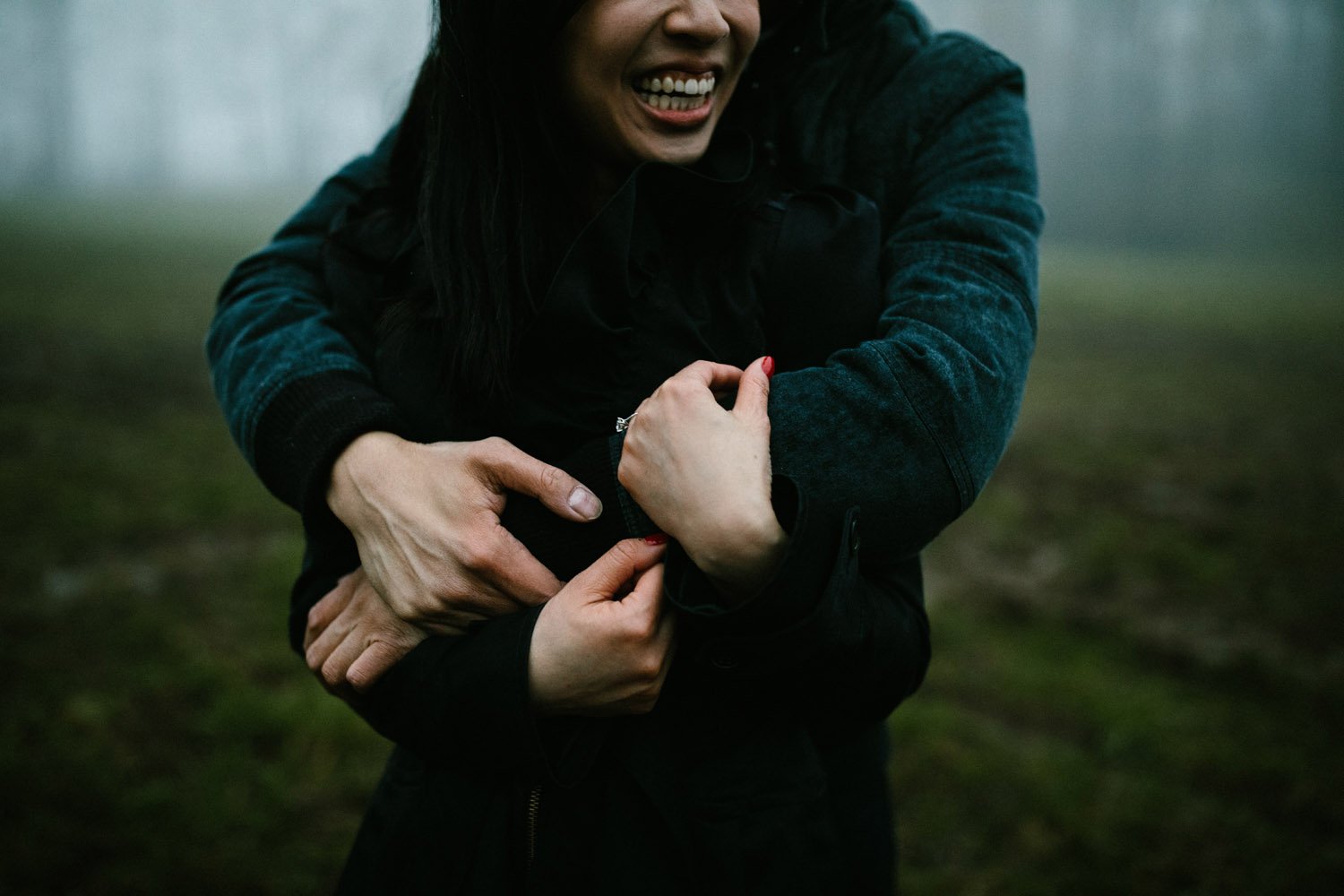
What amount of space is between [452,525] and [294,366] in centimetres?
40

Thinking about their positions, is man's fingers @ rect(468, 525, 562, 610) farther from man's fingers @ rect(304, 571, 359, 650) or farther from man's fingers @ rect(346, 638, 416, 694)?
man's fingers @ rect(304, 571, 359, 650)

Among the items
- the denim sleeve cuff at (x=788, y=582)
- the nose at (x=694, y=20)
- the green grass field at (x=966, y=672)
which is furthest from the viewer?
the green grass field at (x=966, y=672)

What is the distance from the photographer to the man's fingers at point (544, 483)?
4.00 feet

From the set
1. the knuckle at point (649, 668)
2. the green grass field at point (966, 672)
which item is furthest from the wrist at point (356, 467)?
the green grass field at point (966, 672)

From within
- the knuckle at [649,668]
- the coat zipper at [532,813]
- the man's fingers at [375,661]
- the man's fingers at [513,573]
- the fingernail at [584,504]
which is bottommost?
the coat zipper at [532,813]

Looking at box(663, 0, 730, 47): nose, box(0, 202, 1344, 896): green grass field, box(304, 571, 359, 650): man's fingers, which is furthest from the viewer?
box(0, 202, 1344, 896): green grass field

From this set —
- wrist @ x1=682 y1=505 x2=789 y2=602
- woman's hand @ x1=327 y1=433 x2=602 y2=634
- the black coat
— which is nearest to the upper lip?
the black coat

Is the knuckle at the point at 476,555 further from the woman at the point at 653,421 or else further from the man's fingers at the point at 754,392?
the man's fingers at the point at 754,392

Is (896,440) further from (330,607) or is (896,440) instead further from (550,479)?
(330,607)

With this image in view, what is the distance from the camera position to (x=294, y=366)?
4.57ft

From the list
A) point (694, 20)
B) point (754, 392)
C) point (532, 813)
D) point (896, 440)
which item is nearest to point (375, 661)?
point (532, 813)

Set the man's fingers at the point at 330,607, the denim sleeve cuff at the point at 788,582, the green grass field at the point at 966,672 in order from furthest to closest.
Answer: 1. the green grass field at the point at 966,672
2. the man's fingers at the point at 330,607
3. the denim sleeve cuff at the point at 788,582

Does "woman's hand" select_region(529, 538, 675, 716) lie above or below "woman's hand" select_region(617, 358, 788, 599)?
below

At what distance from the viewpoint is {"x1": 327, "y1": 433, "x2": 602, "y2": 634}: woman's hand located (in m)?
1.22
